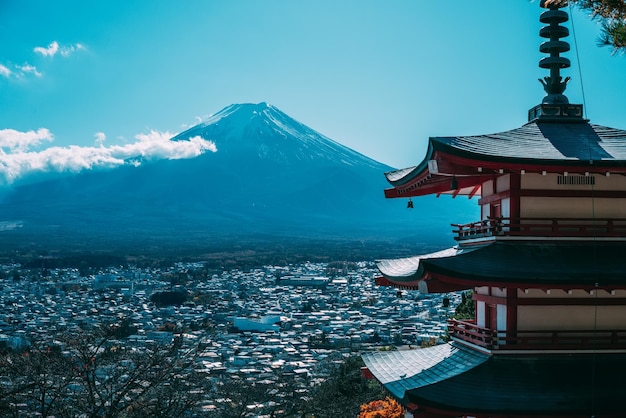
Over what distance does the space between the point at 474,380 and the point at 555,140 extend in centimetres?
358

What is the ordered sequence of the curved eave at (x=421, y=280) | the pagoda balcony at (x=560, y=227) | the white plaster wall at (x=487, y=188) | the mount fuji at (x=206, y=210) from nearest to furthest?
the curved eave at (x=421, y=280) < the pagoda balcony at (x=560, y=227) < the white plaster wall at (x=487, y=188) < the mount fuji at (x=206, y=210)

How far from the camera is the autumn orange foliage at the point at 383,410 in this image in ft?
62.2

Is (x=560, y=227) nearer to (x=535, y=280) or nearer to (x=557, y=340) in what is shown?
(x=535, y=280)

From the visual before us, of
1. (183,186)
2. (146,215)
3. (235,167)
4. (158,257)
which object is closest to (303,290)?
(158,257)

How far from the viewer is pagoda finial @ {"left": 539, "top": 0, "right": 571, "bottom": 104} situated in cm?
1142

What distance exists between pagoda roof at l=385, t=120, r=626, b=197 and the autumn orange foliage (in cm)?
883

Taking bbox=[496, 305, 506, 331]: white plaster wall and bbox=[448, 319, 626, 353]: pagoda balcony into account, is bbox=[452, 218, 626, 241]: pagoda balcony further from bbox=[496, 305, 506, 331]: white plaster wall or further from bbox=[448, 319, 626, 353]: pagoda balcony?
bbox=[448, 319, 626, 353]: pagoda balcony

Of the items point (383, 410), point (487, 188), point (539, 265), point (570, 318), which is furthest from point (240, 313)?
point (539, 265)

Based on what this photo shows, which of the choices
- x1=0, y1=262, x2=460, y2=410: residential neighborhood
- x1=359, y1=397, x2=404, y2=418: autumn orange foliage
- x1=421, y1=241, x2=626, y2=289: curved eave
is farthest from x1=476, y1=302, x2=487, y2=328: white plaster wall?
x1=359, y1=397, x2=404, y2=418: autumn orange foliage

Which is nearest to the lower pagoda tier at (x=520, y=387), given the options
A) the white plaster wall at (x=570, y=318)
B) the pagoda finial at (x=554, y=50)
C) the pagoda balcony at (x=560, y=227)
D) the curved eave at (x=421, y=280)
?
the white plaster wall at (x=570, y=318)

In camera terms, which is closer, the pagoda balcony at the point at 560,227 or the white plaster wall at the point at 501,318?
the pagoda balcony at the point at 560,227

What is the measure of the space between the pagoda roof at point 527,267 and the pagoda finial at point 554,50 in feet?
9.10

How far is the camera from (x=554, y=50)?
37.8ft

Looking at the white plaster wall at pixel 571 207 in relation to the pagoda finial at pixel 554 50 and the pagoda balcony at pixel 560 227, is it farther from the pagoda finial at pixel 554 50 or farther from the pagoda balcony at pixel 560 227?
the pagoda finial at pixel 554 50
